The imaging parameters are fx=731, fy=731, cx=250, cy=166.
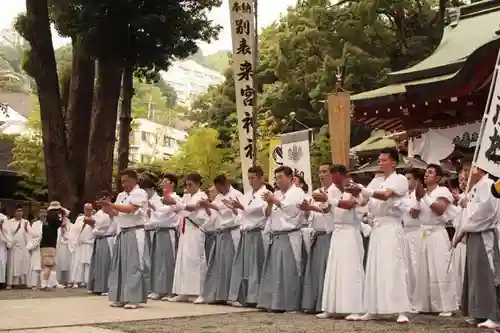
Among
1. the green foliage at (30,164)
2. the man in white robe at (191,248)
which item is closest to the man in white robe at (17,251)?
the man in white robe at (191,248)

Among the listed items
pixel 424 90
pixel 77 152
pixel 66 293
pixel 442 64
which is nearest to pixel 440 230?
pixel 424 90

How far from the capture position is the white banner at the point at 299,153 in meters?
11.6

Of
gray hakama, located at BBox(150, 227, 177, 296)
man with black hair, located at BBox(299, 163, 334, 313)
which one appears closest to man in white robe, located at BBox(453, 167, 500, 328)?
man with black hair, located at BBox(299, 163, 334, 313)

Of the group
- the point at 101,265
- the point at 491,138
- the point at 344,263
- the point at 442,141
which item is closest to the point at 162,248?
the point at 101,265

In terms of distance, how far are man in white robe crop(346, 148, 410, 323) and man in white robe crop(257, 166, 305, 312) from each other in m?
1.27

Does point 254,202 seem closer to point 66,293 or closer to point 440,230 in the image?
point 440,230

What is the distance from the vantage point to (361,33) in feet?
76.9

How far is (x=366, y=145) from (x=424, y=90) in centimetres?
785

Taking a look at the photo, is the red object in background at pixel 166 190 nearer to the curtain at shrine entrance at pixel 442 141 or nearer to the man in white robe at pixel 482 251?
the man in white robe at pixel 482 251

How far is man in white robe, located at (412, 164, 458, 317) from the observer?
901cm

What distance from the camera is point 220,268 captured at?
10.5 m

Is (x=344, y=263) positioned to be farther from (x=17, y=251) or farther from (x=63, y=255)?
(x=17, y=251)

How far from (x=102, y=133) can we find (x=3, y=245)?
3.14 metres

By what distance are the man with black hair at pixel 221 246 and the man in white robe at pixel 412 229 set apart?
2421 mm
